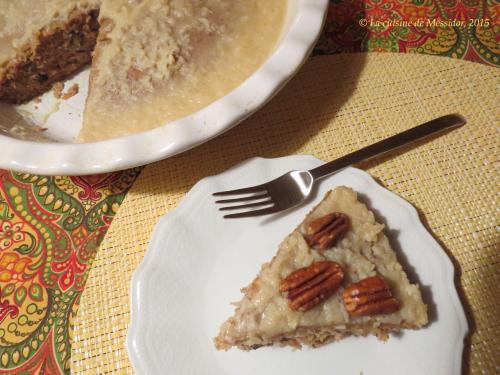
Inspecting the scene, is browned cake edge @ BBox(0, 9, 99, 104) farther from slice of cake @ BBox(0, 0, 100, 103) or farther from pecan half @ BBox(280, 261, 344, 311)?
pecan half @ BBox(280, 261, 344, 311)

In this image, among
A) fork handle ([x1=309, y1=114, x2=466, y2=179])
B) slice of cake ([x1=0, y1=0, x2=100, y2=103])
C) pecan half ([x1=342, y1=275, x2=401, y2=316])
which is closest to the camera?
pecan half ([x1=342, y1=275, x2=401, y2=316])

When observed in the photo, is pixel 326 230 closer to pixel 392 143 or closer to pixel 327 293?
pixel 327 293

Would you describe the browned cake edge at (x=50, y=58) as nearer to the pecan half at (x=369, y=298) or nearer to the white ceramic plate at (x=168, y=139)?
the white ceramic plate at (x=168, y=139)

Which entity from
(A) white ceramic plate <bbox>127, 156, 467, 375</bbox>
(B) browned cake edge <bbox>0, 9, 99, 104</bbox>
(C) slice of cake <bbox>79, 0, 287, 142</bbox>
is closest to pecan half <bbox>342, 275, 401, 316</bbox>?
(A) white ceramic plate <bbox>127, 156, 467, 375</bbox>

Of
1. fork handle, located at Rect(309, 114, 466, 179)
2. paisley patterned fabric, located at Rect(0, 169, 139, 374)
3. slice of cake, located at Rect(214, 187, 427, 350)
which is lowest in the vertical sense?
paisley patterned fabric, located at Rect(0, 169, 139, 374)

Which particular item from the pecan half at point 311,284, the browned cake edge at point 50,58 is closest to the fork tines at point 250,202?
the pecan half at point 311,284

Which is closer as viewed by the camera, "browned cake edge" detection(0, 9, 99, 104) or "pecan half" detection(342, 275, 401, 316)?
"pecan half" detection(342, 275, 401, 316)

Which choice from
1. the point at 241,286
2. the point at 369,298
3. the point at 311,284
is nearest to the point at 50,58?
the point at 241,286

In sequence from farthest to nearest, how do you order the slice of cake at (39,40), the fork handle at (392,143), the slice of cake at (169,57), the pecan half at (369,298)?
the slice of cake at (39,40) < the slice of cake at (169,57) < the fork handle at (392,143) < the pecan half at (369,298)
